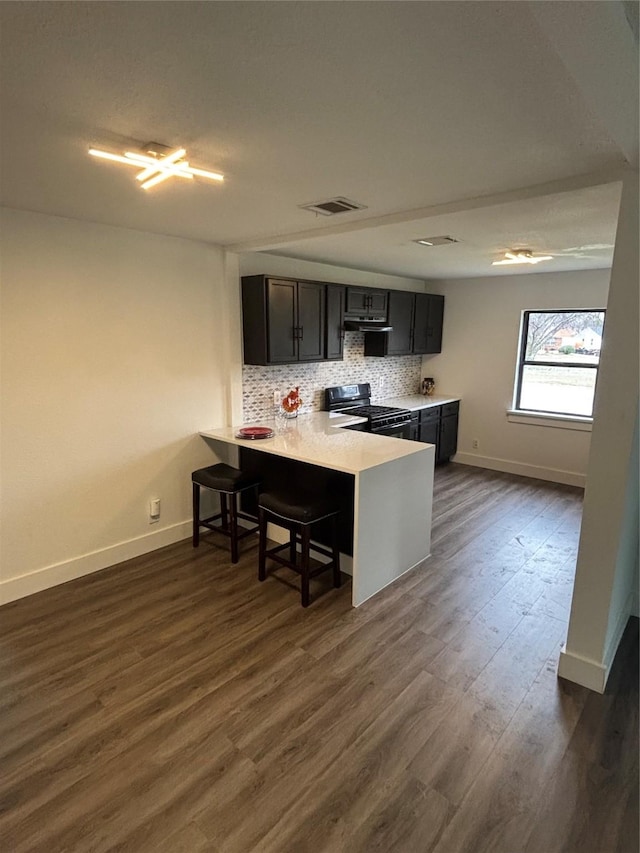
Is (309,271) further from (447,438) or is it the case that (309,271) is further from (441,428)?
(447,438)

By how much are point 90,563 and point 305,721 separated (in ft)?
6.79

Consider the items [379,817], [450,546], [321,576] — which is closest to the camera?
[379,817]

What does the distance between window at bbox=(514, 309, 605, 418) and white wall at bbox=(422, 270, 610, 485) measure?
0.16 meters

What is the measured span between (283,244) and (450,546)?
109 inches

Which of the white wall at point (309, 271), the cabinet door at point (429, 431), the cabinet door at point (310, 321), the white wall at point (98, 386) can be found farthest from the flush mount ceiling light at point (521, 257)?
the white wall at point (98, 386)

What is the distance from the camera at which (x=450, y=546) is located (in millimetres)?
3844

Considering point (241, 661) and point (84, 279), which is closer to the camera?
point (241, 661)

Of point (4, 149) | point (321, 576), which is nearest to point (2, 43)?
point (4, 149)

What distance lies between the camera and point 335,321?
14.9ft

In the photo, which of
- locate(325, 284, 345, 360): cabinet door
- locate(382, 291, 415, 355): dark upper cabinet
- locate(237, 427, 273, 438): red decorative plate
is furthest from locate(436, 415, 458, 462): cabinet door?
locate(237, 427, 273, 438): red decorative plate

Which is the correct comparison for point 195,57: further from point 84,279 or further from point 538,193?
point 84,279

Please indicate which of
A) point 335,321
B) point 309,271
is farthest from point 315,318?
point 309,271

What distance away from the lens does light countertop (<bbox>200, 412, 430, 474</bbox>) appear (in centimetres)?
297

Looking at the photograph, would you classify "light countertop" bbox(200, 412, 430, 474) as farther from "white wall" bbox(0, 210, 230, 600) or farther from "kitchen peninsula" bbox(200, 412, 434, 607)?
"white wall" bbox(0, 210, 230, 600)
